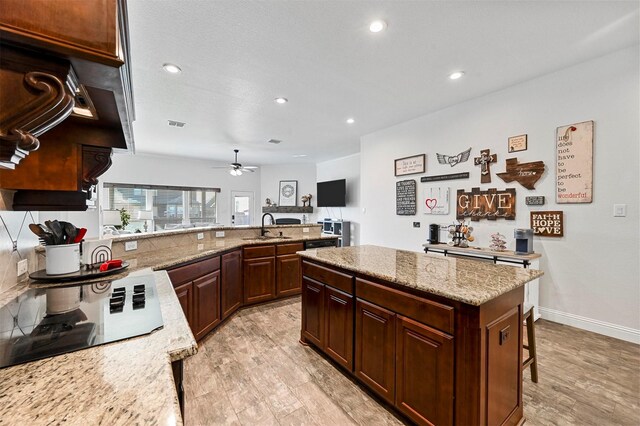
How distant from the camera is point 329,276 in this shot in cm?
228

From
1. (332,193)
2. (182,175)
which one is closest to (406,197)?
(332,193)

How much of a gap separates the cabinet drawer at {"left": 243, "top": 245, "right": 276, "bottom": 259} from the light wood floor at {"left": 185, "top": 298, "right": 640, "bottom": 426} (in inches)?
39.8

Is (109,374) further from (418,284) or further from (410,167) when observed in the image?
(410,167)

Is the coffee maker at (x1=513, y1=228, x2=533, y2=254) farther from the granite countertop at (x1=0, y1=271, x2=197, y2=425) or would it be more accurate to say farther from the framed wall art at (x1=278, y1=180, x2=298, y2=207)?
the framed wall art at (x1=278, y1=180, x2=298, y2=207)

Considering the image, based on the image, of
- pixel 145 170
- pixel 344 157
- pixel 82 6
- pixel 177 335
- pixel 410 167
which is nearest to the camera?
pixel 82 6

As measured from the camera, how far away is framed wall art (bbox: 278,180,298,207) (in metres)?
9.08

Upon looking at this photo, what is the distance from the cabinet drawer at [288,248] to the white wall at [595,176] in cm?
251

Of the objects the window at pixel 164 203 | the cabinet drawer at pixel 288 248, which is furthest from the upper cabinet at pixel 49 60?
the window at pixel 164 203

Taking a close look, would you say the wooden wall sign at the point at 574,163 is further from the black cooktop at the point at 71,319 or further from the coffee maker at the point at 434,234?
the black cooktop at the point at 71,319

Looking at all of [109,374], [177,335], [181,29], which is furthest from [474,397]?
[181,29]

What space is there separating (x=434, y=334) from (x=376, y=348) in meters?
0.50

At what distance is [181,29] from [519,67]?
135 inches

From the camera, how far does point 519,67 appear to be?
9.93 ft

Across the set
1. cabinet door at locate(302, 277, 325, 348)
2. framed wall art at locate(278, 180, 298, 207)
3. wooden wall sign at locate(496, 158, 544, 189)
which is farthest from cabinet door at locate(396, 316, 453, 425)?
framed wall art at locate(278, 180, 298, 207)
